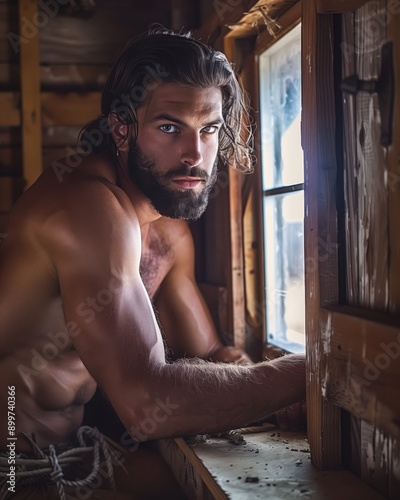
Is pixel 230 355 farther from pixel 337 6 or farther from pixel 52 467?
pixel 337 6

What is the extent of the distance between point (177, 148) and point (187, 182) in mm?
121

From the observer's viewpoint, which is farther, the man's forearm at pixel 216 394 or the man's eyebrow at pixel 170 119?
the man's eyebrow at pixel 170 119

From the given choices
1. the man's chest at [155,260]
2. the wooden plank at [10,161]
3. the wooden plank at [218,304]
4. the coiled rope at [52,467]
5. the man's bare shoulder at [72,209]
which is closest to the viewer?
the man's bare shoulder at [72,209]

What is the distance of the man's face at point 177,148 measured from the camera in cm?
207

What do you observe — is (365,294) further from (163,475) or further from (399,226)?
(163,475)

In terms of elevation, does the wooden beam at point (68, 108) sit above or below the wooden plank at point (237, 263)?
above

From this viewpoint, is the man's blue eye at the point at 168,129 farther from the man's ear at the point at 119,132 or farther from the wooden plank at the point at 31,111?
the wooden plank at the point at 31,111

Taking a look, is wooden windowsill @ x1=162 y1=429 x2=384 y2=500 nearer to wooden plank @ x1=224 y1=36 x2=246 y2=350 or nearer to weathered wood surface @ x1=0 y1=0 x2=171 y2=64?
wooden plank @ x1=224 y1=36 x2=246 y2=350

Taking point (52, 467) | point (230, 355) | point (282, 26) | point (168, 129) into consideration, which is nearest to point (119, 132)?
point (168, 129)

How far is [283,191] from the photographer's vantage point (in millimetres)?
2264

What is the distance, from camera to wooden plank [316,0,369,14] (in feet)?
4.18

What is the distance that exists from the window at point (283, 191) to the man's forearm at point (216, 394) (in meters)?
0.57

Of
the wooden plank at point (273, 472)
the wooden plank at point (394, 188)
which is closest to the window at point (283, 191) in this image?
the wooden plank at point (273, 472)

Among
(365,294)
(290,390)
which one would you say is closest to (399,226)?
(365,294)
